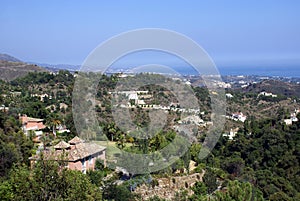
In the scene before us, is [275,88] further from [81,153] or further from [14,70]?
[81,153]

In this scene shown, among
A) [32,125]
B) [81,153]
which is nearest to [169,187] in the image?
[81,153]

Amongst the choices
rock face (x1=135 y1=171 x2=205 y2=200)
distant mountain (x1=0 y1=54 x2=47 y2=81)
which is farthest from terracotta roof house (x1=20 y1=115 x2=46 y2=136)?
distant mountain (x1=0 y1=54 x2=47 y2=81)

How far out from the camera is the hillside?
107 ft

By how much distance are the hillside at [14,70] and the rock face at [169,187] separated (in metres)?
23.5

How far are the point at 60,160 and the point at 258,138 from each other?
13.4 m

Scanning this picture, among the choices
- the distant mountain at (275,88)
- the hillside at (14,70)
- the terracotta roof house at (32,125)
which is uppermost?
the hillside at (14,70)

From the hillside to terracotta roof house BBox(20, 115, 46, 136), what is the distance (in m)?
16.2

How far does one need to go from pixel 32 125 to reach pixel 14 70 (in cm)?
1948

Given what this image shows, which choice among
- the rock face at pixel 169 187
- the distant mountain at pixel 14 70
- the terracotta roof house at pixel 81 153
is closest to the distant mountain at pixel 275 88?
the distant mountain at pixel 14 70

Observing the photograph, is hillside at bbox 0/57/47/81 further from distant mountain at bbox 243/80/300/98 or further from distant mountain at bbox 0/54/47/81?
distant mountain at bbox 243/80/300/98

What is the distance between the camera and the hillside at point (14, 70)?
3251cm

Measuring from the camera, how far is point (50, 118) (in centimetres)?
1706

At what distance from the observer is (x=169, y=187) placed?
11.1 metres

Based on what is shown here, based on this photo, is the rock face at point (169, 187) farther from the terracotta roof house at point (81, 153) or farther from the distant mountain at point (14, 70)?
the distant mountain at point (14, 70)
